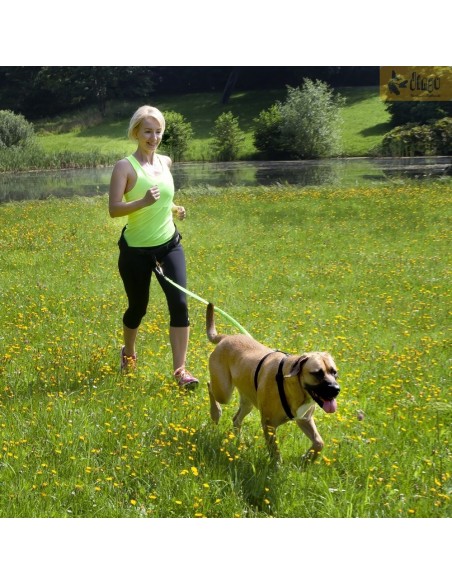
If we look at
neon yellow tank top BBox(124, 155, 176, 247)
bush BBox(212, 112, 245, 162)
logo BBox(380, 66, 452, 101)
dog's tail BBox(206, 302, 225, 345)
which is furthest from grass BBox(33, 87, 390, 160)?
dog's tail BBox(206, 302, 225, 345)

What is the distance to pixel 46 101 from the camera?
16844mm

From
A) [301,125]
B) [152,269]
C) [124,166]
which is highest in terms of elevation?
[301,125]

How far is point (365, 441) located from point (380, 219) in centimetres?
1189

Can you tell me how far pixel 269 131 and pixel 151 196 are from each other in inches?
569

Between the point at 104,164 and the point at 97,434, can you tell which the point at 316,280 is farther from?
the point at 104,164

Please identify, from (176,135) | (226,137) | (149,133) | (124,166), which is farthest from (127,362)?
(226,137)

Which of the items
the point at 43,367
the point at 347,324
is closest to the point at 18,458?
the point at 43,367

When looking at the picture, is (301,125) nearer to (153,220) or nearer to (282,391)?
(153,220)

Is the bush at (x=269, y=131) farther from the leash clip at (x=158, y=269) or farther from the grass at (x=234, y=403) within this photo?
the leash clip at (x=158, y=269)

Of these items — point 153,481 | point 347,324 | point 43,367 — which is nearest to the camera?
point 153,481

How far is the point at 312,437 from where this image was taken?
15.2 ft

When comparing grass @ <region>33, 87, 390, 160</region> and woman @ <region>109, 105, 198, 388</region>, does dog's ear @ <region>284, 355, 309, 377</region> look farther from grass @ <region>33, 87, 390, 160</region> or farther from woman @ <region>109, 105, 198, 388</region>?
grass @ <region>33, 87, 390, 160</region>

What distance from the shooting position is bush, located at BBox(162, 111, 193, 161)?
53.0 feet

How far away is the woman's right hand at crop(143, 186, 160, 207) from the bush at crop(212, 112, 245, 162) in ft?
38.6
